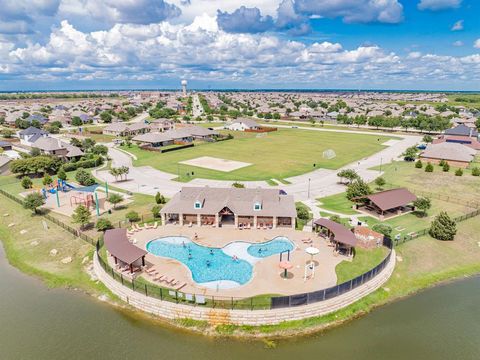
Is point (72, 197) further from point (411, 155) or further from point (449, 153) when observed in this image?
point (449, 153)

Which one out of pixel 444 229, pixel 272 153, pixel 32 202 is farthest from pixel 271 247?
pixel 272 153

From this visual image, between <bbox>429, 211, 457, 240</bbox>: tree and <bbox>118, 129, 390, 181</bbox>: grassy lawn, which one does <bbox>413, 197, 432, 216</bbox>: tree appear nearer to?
<bbox>429, 211, 457, 240</bbox>: tree

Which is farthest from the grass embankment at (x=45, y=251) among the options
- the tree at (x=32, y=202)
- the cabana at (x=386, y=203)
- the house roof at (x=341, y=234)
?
the cabana at (x=386, y=203)

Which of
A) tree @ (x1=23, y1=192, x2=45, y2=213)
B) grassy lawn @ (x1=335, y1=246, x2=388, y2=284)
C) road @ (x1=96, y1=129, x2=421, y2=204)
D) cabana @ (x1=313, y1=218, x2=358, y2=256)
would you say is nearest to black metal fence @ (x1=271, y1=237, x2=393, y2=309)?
grassy lawn @ (x1=335, y1=246, x2=388, y2=284)

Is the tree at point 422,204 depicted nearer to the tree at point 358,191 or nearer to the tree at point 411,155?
the tree at point 358,191

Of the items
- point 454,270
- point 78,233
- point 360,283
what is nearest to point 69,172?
point 78,233

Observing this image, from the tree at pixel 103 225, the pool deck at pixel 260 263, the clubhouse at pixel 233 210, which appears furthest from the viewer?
the clubhouse at pixel 233 210
